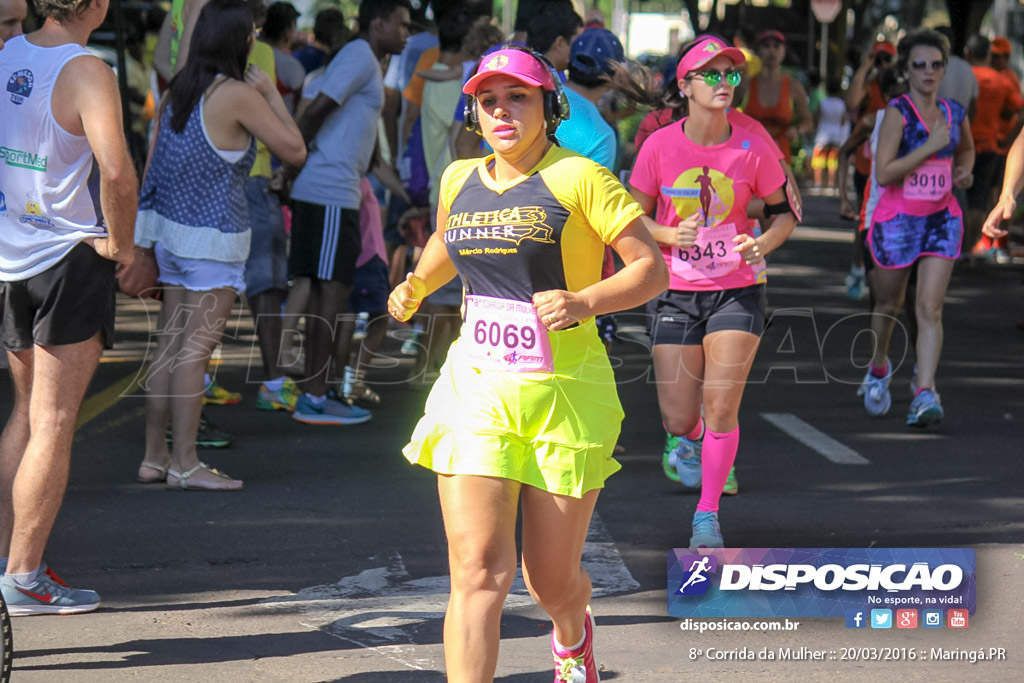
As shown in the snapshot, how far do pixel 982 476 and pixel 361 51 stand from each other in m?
4.15

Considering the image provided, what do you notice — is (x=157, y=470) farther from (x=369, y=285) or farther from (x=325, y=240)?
(x=369, y=285)

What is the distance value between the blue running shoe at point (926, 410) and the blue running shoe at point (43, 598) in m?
5.10

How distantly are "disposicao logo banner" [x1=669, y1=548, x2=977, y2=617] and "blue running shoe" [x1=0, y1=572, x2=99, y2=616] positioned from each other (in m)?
2.06

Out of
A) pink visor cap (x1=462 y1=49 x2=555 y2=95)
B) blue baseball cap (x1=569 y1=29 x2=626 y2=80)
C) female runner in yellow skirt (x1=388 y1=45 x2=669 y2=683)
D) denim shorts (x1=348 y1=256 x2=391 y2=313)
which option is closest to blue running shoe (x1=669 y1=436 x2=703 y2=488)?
blue baseball cap (x1=569 y1=29 x2=626 y2=80)

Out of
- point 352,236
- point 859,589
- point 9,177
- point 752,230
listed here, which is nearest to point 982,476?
point 752,230

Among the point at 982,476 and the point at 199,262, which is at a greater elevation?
the point at 199,262

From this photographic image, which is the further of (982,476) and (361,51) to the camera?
(361,51)

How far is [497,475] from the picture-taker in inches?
156

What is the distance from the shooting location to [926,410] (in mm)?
8586

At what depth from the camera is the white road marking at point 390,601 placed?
4.95 metres

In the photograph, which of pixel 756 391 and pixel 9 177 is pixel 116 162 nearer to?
pixel 9 177

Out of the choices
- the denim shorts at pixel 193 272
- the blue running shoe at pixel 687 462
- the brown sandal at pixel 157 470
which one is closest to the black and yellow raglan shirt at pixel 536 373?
the blue running shoe at pixel 687 462

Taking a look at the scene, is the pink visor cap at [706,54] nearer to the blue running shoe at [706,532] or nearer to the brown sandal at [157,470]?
the blue running shoe at [706,532]

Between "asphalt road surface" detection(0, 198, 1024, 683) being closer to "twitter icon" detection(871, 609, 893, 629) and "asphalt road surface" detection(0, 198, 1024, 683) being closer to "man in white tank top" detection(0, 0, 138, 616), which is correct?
"twitter icon" detection(871, 609, 893, 629)
